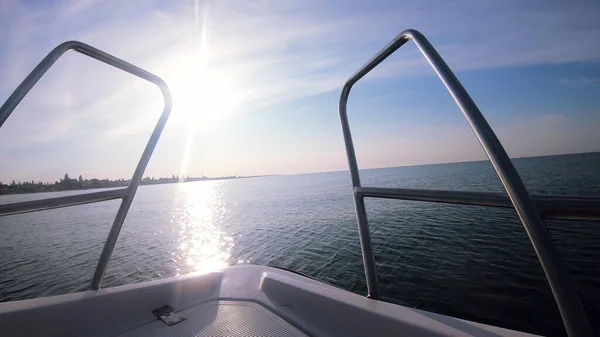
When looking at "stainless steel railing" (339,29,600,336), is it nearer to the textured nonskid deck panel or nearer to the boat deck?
the boat deck

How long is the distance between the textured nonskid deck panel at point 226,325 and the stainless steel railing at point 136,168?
616 mm

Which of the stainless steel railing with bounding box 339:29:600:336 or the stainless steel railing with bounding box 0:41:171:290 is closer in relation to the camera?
the stainless steel railing with bounding box 339:29:600:336

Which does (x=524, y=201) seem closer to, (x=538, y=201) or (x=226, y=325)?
(x=538, y=201)

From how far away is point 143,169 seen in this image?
2020 millimetres

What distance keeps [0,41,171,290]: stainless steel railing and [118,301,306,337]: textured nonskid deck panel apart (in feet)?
2.02

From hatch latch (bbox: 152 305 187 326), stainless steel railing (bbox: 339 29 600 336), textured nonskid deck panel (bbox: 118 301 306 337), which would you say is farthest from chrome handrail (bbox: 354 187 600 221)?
hatch latch (bbox: 152 305 187 326)

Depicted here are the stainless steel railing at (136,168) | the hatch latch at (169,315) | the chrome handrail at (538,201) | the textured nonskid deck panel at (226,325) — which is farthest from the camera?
the hatch latch at (169,315)

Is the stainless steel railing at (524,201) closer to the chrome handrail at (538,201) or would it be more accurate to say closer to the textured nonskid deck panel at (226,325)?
the chrome handrail at (538,201)

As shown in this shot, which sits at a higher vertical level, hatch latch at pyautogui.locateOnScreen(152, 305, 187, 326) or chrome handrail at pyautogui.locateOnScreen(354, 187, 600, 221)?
chrome handrail at pyautogui.locateOnScreen(354, 187, 600, 221)

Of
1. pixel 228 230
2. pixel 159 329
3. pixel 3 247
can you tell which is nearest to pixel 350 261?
pixel 159 329

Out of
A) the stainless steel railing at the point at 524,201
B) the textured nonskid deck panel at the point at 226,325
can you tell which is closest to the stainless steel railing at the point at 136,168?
the textured nonskid deck panel at the point at 226,325

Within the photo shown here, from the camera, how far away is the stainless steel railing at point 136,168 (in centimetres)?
134

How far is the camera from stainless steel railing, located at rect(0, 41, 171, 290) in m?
A: 1.34

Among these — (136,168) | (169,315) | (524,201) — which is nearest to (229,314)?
(169,315)
